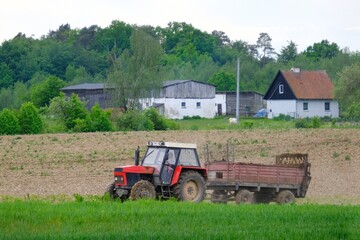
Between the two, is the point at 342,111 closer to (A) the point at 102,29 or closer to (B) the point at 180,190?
(B) the point at 180,190

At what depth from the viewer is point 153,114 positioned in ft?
208

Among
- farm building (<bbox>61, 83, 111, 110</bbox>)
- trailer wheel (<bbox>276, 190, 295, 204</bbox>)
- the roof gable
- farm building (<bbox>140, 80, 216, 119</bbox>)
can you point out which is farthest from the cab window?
farm building (<bbox>61, 83, 111, 110</bbox>)

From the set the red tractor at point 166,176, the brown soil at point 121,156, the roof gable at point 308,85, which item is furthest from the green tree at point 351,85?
the red tractor at point 166,176

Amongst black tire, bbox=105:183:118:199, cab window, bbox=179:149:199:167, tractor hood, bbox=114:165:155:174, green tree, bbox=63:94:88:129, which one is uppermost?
green tree, bbox=63:94:88:129

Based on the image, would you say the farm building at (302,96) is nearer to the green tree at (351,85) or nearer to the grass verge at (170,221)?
the green tree at (351,85)

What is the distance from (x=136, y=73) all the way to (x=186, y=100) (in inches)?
594

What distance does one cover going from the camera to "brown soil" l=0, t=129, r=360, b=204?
3406cm

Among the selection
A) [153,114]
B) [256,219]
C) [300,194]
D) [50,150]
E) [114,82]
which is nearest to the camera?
[256,219]

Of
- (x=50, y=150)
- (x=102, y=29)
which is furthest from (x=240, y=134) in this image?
(x=102, y=29)

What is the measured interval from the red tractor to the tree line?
4435cm

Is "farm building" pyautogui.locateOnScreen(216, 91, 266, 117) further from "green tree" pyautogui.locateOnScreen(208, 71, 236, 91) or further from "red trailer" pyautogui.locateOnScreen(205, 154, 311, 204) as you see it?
"red trailer" pyautogui.locateOnScreen(205, 154, 311, 204)

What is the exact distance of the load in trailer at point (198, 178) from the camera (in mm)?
25703

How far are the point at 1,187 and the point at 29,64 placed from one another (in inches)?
4087

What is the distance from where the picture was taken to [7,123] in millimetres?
57125
